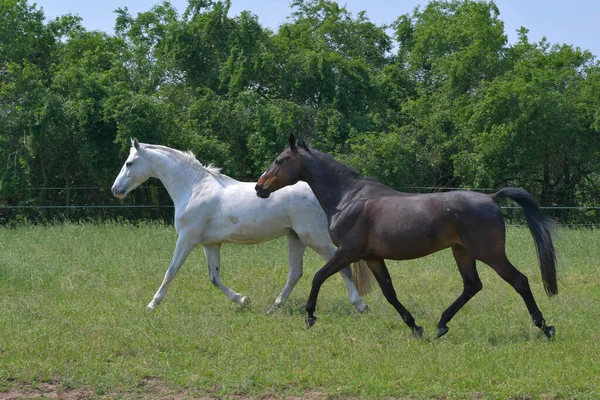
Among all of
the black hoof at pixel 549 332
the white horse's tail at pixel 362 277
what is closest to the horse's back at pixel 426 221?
the black hoof at pixel 549 332

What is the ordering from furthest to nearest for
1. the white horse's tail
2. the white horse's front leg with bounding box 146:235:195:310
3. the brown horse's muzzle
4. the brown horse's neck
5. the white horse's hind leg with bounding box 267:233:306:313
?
the white horse's hind leg with bounding box 267:233:306:313
the white horse's front leg with bounding box 146:235:195:310
the white horse's tail
the brown horse's muzzle
the brown horse's neck

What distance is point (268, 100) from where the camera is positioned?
81.1 feet

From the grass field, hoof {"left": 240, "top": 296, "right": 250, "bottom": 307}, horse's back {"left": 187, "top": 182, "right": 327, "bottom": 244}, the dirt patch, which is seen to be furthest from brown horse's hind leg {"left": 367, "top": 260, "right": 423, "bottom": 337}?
the dirt patch

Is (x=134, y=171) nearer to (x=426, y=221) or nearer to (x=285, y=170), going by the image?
(x=285, y=170)

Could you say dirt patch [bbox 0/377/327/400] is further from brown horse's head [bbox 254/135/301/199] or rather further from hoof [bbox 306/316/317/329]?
brown horse's head [bbox 254/135/301/199]

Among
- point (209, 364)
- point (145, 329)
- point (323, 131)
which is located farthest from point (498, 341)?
point (323, 131)

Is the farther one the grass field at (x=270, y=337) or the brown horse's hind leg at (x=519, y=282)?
the brown horse's hind leg at (x=519, y=282)

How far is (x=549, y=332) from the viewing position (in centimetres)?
732

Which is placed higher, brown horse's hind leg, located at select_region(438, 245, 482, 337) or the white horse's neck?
the white horse's neck

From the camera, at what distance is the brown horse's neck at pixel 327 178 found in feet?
26.8

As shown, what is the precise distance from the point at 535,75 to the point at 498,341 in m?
17.2

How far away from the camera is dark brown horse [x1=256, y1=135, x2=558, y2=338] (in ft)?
23.9

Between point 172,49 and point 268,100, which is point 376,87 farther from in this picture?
point 172,49

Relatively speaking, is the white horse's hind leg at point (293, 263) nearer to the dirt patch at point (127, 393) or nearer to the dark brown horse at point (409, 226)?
the dark brown horse at point (409, 226)
